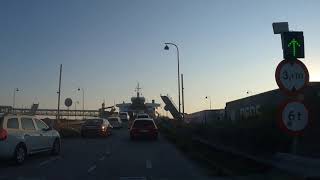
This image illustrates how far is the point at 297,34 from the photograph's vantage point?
11.2 metres

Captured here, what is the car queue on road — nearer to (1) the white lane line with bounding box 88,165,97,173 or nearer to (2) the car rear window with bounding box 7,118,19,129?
(2) the car rear window with bounding box 7,118,19,129

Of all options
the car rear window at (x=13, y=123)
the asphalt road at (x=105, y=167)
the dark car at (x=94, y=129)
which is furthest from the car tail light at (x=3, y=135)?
the dark car at (x=94, y=129)

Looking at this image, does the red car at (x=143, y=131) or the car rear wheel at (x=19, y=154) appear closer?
the car rear wheel at (x=19, y=154)

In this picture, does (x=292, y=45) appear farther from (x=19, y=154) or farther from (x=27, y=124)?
(x=27, y=124)

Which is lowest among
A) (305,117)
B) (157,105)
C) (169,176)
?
(169,176)

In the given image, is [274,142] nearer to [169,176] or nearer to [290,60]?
[169,176]

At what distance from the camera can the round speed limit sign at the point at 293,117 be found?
1073 cm

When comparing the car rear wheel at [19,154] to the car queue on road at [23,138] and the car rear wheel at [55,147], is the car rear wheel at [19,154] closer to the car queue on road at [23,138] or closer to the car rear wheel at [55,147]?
the car queue on road at [23,138]

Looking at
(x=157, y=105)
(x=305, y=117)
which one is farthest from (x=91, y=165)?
(x=157, y=105)

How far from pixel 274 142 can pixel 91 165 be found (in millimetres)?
6542

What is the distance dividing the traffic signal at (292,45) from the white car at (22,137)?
11205mm

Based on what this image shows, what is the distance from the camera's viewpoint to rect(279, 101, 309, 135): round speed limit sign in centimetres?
1073

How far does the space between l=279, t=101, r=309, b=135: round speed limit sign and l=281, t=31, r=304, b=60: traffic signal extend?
1020 millimetres

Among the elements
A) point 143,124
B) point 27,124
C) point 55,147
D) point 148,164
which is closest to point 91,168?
point 148,164
